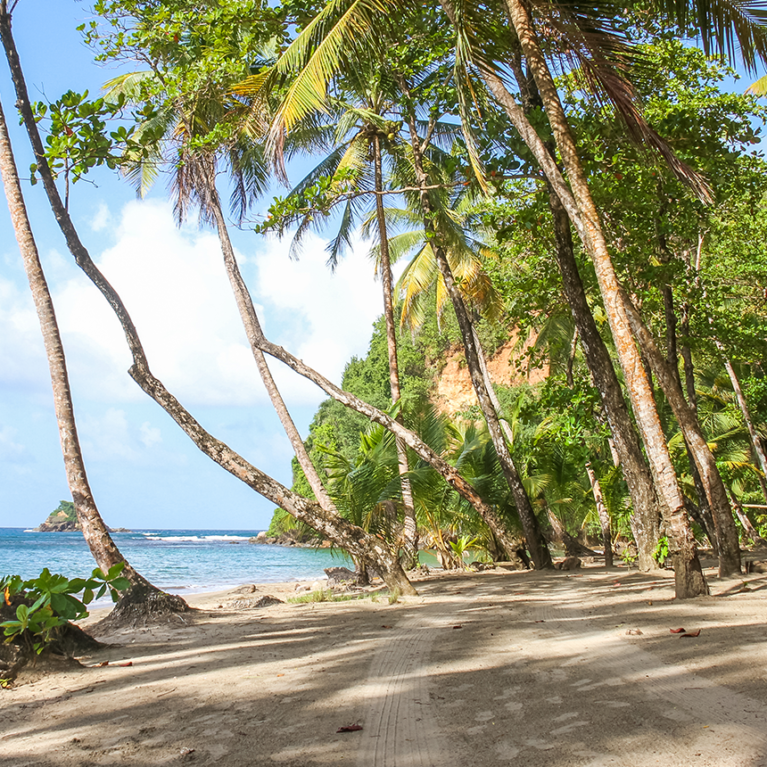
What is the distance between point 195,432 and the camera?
296 inches

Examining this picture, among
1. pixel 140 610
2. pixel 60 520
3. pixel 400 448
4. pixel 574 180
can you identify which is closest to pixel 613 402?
pixel 574 180

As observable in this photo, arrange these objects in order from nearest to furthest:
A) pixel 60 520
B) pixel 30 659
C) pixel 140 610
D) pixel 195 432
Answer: pixel 30 659, pixel 140 610, pixel 195 432, pixel 60 520

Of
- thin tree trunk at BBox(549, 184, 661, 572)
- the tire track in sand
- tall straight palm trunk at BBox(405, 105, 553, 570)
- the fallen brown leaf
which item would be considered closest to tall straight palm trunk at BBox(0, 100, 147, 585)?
the tire track in sand

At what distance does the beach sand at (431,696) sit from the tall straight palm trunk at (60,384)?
145cm

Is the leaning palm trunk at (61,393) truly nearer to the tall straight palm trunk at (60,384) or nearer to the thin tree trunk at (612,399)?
the tall straight palm trunk at (60,384)

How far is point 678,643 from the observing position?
3.77 meters

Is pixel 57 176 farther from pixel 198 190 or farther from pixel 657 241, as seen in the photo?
pixel 657 241

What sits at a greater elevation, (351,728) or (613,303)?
(613,303)

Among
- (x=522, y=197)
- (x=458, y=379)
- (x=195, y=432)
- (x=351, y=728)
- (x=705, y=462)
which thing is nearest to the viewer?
(x=351, y=728)

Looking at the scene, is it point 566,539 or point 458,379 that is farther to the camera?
point 458,379

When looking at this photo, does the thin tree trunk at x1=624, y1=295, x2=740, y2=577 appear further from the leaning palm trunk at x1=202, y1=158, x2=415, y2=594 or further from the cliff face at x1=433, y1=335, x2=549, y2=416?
the cliff face at x1=433, y1=335, x2=549, y2=416

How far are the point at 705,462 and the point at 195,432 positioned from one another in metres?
6.47

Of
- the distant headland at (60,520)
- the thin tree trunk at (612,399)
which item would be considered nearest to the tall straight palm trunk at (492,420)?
the thin tree trunk at (612,399)

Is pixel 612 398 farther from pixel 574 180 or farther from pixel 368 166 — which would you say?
pixel 368 166
